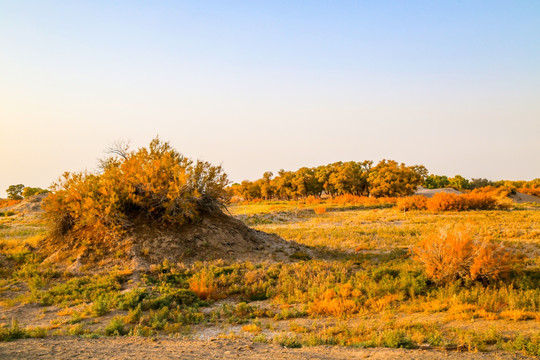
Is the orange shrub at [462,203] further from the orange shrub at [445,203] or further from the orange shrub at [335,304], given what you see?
the orange shrub at [335,304]

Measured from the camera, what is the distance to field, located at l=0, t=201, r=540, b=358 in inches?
259

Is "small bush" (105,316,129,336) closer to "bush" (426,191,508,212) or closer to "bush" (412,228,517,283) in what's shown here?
"bush" (412,228,517,283)

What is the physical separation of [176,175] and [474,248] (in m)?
11.3

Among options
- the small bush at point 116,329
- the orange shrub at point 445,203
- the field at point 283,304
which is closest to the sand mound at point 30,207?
the field at point 283,304

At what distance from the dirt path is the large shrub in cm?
800

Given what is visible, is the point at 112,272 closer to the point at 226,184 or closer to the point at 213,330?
the point at 213,330

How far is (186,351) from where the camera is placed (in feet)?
19.3

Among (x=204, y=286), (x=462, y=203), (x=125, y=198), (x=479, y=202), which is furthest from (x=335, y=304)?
(x=479, y=202)

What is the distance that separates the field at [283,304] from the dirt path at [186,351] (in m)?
0.18

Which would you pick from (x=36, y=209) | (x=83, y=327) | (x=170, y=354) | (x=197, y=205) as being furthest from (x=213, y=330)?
(x=36, y=209)

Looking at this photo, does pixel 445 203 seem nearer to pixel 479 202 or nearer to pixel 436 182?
pixel 479 202

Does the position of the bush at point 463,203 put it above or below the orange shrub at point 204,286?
above

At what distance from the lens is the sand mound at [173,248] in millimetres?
13008

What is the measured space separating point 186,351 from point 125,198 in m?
10.1
